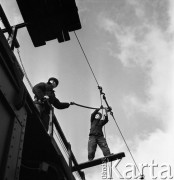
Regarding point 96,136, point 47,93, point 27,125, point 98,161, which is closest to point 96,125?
point 96,136

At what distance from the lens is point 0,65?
175 inches

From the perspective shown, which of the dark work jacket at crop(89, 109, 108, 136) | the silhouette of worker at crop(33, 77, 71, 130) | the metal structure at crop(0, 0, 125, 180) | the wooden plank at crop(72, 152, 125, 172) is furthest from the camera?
the dark work jacket at crop(89, 109, 108, 136)

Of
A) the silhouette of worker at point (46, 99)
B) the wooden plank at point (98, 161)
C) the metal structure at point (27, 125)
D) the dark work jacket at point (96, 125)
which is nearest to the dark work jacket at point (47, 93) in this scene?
the silhouette of worker at point (46, 99)

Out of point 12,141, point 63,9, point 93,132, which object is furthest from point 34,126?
point 93,132

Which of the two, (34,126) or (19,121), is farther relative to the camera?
(34,126)

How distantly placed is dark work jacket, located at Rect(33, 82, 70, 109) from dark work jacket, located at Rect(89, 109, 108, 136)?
1491 millimetres

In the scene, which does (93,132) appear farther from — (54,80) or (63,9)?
(63,9)

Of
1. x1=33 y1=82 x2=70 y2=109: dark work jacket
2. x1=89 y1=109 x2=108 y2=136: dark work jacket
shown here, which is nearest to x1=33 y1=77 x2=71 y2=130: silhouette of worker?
x1=33 y1=82 x2=70 y2=109: dark work jacket

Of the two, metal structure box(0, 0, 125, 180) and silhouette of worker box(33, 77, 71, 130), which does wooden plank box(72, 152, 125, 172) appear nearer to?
metal structure box(0, 0, 125, 180)

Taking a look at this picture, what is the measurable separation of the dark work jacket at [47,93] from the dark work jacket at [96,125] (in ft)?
4.89

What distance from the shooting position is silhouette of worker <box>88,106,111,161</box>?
930cm

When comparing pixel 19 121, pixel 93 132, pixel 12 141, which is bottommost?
pixel 12 141

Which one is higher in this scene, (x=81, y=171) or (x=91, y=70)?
(x=91, y=70)

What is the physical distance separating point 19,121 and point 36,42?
3.41 m
